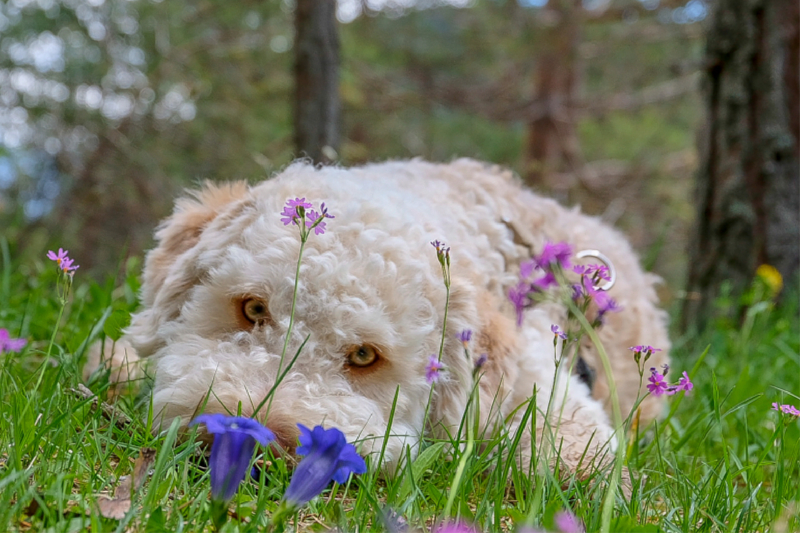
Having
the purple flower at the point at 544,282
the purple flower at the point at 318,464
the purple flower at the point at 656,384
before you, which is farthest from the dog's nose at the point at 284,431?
the purple flower at the point at 656,384

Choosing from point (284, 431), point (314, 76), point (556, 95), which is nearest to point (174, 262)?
point (284, 431)

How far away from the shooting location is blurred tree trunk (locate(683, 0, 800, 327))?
15.4 ft

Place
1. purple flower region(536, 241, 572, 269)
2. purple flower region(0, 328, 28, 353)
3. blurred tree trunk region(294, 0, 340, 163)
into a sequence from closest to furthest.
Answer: purple flower region(536, 241, 572, 269), purple flower region(0, 328, 28, 353), blurred tree trunk region(294, 0, 340, 163)

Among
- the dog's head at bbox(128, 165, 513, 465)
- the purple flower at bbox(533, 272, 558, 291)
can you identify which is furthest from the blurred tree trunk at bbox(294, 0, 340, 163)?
the purple flower at bbox(533, 272, 558, 291)

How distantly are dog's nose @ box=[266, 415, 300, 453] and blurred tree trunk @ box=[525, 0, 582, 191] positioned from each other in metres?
9.88

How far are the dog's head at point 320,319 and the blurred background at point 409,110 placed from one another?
1428mm

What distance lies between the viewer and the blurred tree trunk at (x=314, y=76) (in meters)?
5.88

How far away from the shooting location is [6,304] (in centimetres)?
338

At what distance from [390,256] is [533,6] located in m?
Answer: 11.3

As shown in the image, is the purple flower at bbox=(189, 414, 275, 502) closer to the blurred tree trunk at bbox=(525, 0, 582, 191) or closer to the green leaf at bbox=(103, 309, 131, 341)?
the green leaf at bbox=(103, 309, 131, 341)

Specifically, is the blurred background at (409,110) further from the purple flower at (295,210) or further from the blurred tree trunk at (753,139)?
the purple flower at (295,210)

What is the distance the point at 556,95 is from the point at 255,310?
35.5ft

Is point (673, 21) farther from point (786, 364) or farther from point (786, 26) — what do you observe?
point (786, 364)

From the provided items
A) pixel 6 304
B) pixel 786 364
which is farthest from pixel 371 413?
pixel 786 364
